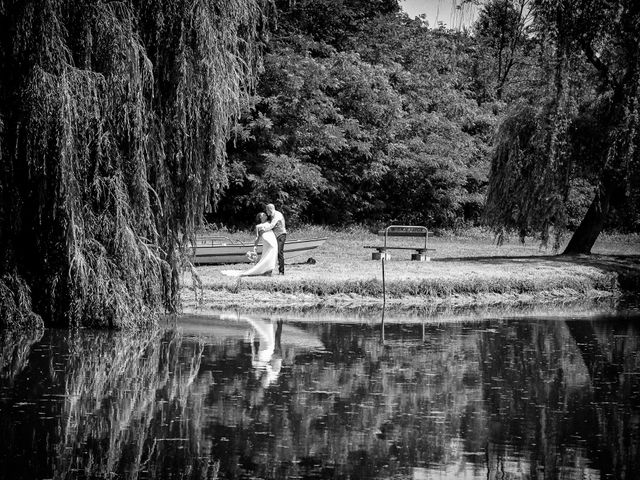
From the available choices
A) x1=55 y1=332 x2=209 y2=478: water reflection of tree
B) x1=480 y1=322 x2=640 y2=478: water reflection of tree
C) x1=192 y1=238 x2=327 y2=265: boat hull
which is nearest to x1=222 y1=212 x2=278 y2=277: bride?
x1=192 y1=238 x2=327 y2=265: boat hull

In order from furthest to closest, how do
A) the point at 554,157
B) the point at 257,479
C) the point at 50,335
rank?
the point at 554,157 → the point at 50,335 → the point at 257,479

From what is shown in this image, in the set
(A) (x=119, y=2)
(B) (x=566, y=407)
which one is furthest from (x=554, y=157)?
(B) (x=566, y=407)

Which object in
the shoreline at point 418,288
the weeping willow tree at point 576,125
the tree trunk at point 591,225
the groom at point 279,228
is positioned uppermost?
the weeping willow tree at point 576,125

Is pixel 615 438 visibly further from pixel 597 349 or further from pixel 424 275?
pixel 424 275

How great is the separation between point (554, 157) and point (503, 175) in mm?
1581

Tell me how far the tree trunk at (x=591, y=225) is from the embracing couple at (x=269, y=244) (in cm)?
977

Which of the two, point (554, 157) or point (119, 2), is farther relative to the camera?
point (554, 157)

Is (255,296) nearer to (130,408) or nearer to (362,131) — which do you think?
(130,408)

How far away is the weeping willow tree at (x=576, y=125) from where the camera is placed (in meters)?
26.9

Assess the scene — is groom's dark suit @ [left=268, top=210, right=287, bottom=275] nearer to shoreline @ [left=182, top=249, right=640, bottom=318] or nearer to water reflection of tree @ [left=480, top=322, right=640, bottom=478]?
shoreline @ [left=182, top=249, right=640, bottom=318]

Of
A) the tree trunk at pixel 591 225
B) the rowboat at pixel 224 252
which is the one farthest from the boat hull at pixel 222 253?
the tree trunk at pixel 591 225

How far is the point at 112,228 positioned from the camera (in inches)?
601

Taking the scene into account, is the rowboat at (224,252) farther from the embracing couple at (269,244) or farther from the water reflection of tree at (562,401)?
the water reflection of tree at (562,401)

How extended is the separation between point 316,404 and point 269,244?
39.1 feet
